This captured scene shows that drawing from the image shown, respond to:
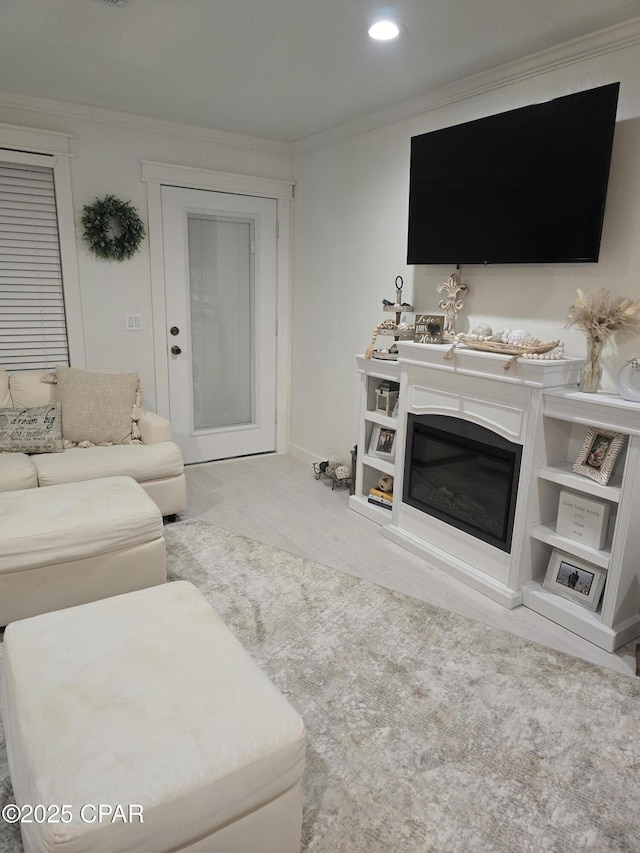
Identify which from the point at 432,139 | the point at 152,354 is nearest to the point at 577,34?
the point at 432,139

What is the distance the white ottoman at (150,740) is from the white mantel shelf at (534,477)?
159 cm

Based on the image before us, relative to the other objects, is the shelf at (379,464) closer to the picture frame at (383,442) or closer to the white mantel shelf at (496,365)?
the picture frame at (383,442)

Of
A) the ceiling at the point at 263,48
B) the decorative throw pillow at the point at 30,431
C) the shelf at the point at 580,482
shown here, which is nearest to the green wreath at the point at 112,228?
the ceiling at the point at 263,48

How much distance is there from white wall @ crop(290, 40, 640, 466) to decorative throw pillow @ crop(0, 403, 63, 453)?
1.98 meters

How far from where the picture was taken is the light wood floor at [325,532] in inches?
101

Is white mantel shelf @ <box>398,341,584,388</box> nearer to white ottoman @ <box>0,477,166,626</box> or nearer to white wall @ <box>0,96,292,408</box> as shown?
white ottoman @ <box>0,477,166,626</box>

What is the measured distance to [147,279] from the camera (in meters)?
4.21

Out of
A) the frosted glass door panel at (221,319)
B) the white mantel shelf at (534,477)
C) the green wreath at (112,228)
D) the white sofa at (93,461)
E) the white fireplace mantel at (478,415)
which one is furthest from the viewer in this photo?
the frosted glass door panel at (221,319)

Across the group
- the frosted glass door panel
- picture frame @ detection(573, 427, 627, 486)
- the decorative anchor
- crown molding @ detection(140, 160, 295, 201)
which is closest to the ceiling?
crown molding @ detection(140, 160, 295, 201)

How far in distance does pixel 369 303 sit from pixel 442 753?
2.85m

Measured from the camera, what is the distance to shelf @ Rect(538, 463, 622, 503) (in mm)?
2354

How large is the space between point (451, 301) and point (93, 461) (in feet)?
7.17

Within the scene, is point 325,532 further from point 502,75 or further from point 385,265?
point 502,75

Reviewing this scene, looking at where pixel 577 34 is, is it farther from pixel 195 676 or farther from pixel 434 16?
pixel 195 676
